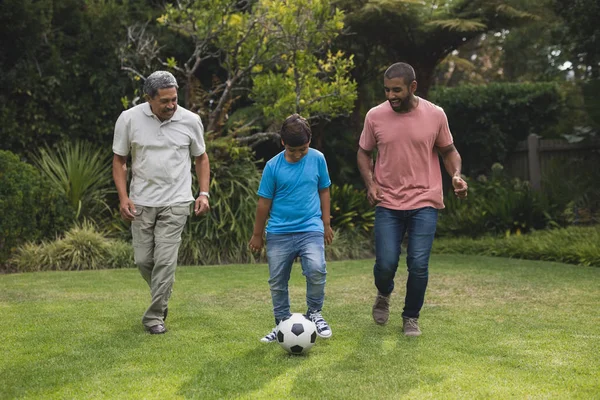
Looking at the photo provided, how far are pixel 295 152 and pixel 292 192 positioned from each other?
11.0 inches

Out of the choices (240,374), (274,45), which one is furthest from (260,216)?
(274,45)

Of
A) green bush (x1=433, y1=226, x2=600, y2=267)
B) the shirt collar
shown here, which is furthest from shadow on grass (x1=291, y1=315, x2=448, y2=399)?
green bush (x1=433, y1=226, x2=600, y2=267)

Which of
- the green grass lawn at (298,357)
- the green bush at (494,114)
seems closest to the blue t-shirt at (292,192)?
the green grass lawn at (298,357)

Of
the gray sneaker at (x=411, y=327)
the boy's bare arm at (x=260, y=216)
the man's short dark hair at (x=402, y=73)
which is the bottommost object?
the gray sneaker at (x=411, y=327)

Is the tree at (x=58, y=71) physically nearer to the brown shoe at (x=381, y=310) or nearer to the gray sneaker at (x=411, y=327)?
the brown shoe at (x=381, y=310)

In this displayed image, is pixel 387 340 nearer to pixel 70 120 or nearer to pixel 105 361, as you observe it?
pixel 105 361

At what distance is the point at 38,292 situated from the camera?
26.4 feet

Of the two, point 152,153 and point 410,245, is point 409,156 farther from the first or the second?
point 152,153

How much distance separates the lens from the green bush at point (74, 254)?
34.7 ft

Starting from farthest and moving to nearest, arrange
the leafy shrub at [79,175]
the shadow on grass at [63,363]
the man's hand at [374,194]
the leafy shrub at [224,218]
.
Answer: the leafy shrub at [79,175], the leafy shrub at [224,218], the man's hand at [374,194], the shadow on grass at [63,363]

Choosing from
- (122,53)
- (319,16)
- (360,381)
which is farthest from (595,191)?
(360,381)

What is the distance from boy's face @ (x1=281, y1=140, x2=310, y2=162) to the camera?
17.1 feet

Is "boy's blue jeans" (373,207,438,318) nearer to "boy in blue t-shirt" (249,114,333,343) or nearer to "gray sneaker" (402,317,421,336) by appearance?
"gray sneaker" (402,317,421,336)

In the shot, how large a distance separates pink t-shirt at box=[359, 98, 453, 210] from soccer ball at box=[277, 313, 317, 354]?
122 cm
